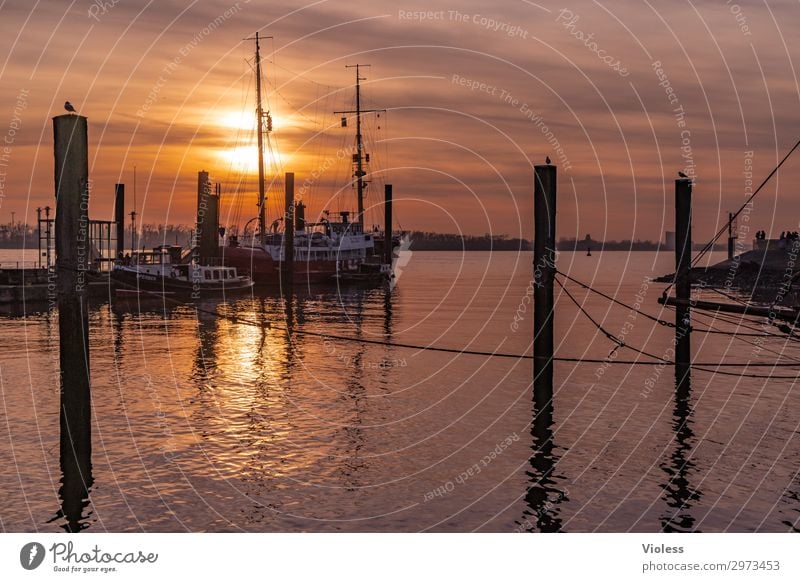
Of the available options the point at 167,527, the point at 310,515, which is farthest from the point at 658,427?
the point at 167,527

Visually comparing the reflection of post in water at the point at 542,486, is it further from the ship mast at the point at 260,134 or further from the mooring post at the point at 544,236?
the ship mast at the point at 260,134

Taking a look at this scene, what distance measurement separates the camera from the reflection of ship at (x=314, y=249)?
8288 centimetres

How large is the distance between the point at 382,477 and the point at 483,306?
5372 cm

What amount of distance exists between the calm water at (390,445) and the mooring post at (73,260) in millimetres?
1735

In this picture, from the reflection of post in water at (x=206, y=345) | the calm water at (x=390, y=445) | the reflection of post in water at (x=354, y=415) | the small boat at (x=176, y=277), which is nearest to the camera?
the calm water at (x=390, y=445)

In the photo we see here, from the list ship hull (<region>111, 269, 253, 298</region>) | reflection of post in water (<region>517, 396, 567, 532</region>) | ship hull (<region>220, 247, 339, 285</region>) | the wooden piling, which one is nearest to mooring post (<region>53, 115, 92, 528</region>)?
reflection of post in water (<region>517, 396, 567, 532</region>)

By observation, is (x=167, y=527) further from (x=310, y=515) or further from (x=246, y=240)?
(x=246, y=240)

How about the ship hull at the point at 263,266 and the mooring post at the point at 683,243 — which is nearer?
the mooring post at the point at 683,243

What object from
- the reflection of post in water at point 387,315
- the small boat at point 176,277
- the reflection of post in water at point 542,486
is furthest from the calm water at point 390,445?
the small boat at point 176,277

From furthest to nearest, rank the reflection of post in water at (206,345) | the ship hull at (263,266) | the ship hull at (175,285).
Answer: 1. the ship hull at (263,266)
2. the ship hull at (175,285)
3. the reflection of post in water at (206,345)

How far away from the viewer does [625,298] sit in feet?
277

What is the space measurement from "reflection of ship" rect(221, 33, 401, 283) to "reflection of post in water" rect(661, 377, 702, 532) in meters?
61.6
